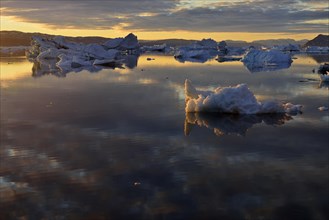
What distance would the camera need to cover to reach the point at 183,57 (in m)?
62.1

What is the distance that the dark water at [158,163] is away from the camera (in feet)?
21.7

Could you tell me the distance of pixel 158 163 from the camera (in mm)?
8883

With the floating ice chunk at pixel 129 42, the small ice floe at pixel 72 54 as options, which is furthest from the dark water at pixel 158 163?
the floating ice chunk at pixel 129 42

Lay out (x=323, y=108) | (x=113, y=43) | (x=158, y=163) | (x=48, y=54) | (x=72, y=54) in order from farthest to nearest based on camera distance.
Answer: (x=113, y=43)
(x=48, y=54)
(x=72, y=54)
(x=323, y=108)
(x=158, y=163)

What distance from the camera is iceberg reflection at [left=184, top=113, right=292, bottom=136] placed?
39.3 feet

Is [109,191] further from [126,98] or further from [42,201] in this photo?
[126,98]

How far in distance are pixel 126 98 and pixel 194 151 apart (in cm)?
920

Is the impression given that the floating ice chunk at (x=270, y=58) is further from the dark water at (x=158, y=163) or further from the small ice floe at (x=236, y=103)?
the small ice floe at (x=236, y=103)

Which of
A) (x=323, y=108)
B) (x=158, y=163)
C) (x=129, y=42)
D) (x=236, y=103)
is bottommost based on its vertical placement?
(x=158, y=163)

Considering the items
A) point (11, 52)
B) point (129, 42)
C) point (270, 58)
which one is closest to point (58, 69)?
point (270, 58)

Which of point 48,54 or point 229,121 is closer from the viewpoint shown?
point 229,121

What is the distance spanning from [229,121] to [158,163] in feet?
15.7

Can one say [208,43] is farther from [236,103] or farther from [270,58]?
[236,103]

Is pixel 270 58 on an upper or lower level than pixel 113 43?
lower
